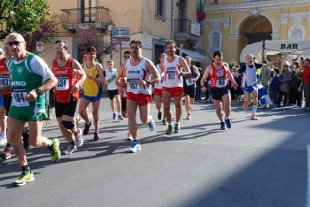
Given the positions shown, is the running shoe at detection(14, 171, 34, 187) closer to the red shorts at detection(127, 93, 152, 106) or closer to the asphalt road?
the asphalt road

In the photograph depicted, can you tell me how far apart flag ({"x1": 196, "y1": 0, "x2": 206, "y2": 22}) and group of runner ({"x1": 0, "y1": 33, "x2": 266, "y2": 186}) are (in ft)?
70.0

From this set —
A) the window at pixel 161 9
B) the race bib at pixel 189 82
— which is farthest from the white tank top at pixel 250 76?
the window at pixel 161 9

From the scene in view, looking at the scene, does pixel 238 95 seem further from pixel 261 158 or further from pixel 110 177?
pixel 110 177

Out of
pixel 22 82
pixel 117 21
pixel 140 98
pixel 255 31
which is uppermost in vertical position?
pixel 255 31

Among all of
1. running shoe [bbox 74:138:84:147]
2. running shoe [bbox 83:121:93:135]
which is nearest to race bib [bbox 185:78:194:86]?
running shoe [bbox 83:121:93:135]

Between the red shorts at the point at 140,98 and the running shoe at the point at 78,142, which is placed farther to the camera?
the running shoe at the point at 78,142

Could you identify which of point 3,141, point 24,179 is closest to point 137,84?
point 24,179

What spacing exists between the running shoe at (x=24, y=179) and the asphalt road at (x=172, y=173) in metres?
0.09

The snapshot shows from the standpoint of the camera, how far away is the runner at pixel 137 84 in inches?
269

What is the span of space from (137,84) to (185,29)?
24125 mm

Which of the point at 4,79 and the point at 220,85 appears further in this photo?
the point at 220,85

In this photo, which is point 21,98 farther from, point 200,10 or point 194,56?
point 200,10

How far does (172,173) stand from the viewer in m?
5.51

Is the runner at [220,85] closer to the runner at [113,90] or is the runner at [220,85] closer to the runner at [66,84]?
the runner at [113,90]
